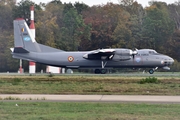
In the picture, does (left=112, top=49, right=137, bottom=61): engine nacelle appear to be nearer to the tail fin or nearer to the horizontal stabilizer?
the tail fin

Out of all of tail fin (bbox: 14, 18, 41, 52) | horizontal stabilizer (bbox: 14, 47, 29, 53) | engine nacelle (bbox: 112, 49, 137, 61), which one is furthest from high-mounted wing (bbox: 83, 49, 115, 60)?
horizontal stabilizer (bbox: 14, 47, 29, 53)

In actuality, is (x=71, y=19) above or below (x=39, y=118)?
above

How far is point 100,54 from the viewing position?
1796 inches

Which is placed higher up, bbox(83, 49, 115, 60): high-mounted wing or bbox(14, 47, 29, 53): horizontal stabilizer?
bbox(14, 47, 29, 53): horizontal stabilizer

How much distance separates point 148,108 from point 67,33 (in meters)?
50.9

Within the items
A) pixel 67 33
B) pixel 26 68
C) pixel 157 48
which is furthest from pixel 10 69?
pixel 157 48

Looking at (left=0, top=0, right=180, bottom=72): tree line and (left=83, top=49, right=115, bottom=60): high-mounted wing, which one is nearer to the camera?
(left=83, top=49, right=115, bottom=60): high-mounted wing

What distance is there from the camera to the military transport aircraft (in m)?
45.0

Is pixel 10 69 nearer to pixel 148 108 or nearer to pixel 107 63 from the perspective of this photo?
pixel 107 63

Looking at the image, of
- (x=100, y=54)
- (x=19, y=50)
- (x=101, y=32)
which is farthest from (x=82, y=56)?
(x=101, y=32)

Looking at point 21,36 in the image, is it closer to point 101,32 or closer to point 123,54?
point 123,54

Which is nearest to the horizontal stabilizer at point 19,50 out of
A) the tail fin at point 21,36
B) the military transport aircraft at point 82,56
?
the military transport aircraft at point 82,56

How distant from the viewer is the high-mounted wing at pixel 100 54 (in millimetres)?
45062

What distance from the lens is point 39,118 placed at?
48.4 feet
